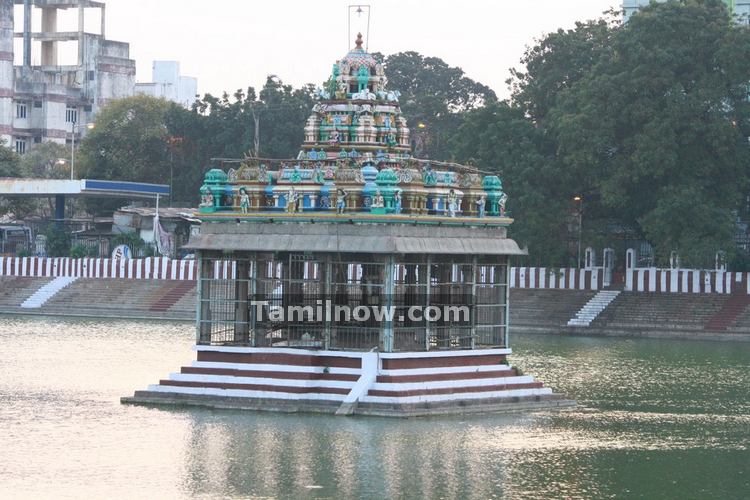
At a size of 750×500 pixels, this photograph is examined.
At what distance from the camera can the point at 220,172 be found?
39.0 m

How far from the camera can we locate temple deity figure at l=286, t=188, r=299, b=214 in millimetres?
37688

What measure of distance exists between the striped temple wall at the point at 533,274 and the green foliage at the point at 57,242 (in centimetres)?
513

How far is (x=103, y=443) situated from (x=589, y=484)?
9.15m

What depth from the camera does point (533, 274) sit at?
3014 inches

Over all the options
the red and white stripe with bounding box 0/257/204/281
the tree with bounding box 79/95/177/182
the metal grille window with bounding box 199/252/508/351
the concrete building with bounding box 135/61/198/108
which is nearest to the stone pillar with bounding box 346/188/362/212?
the metal grille window with bounding box 199/252/508/351

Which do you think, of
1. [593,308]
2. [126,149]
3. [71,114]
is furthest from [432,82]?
[593,308]

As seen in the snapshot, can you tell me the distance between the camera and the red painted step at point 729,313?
68.2 meters

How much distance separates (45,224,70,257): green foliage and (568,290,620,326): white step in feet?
104

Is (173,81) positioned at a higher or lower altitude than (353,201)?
higher

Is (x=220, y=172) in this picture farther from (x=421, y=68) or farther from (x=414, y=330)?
(x=421, y=68)

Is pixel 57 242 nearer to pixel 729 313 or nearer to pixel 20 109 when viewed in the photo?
pixel 729 313

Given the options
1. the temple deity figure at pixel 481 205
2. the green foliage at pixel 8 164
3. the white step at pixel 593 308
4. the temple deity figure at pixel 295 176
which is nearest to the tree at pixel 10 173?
the green foliage at pixel 8 164

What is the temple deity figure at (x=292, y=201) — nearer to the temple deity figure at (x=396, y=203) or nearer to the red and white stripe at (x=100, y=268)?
the temple deity figure at (x=396, y=203)

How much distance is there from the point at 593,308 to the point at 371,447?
138 feet
